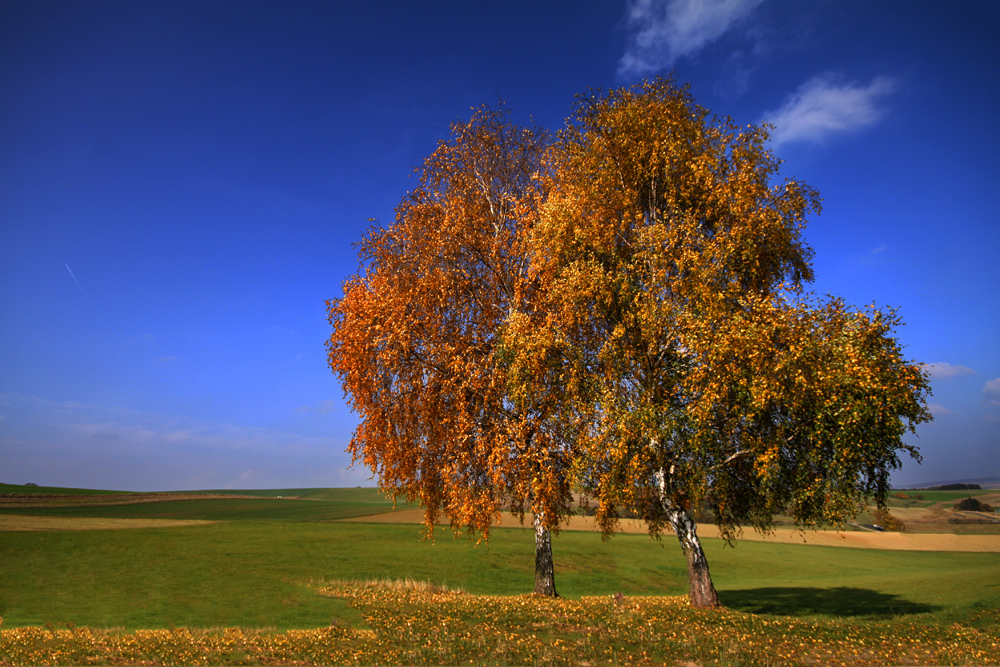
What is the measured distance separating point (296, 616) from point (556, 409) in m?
11.5

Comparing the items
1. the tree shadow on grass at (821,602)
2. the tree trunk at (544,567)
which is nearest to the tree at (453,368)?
the tree trunk at (544,567)

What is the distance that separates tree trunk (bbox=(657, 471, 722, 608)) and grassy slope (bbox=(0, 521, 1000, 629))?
263 inches

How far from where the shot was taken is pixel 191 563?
27.8 metres

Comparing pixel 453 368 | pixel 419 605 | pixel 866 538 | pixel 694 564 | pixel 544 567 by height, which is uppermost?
pixel 453 368

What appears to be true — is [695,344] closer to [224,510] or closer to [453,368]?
[453,368]

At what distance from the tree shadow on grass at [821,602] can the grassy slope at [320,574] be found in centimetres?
9

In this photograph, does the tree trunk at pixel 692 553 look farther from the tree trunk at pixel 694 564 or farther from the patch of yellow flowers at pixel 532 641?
the patch of yellow flowers at pixel 532 641

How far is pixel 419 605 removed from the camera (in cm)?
1972

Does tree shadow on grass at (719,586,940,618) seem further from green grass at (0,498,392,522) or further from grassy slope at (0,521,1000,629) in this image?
green grass at (0,498,392,522)

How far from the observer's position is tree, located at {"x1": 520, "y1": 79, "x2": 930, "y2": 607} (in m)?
16.1

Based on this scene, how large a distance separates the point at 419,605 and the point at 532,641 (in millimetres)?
7442

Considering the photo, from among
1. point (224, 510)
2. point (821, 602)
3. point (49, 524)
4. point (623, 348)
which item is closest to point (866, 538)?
point (821, 602)

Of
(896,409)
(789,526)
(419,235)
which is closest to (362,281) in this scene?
(419,235)

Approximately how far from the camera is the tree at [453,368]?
67.8ft
